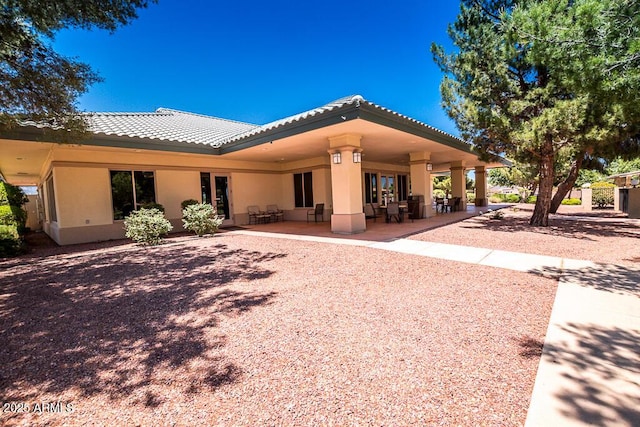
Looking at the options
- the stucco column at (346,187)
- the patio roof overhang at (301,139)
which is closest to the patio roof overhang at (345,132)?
the patio roof overhang at (301,139)

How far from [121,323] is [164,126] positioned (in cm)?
1105

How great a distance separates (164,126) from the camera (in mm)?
12320

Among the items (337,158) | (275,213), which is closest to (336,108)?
(337,158)

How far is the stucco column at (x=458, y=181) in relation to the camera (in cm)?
1758

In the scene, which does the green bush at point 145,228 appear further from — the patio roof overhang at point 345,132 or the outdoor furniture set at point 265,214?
the outdoor furniture set at point 265,214

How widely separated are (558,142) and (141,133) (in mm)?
13830

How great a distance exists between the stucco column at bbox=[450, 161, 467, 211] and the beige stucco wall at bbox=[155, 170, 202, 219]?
14625 millimetres

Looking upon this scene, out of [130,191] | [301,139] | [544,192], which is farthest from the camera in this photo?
[130,191]

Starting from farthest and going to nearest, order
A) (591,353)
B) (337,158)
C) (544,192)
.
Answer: (544,192) → (337,158) → (591,353)

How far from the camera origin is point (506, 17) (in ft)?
24.5

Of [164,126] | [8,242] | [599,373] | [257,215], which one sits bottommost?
[599,373]

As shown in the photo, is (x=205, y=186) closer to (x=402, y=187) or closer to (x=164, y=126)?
(x=164, y=126)

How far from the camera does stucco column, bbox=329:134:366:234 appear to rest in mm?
9211

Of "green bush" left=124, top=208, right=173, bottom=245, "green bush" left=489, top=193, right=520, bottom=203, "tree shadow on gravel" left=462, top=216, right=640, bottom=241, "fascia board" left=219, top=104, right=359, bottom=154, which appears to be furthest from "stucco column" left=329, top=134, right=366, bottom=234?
"green bush" left=489, top=193, right=520, bottom=203
